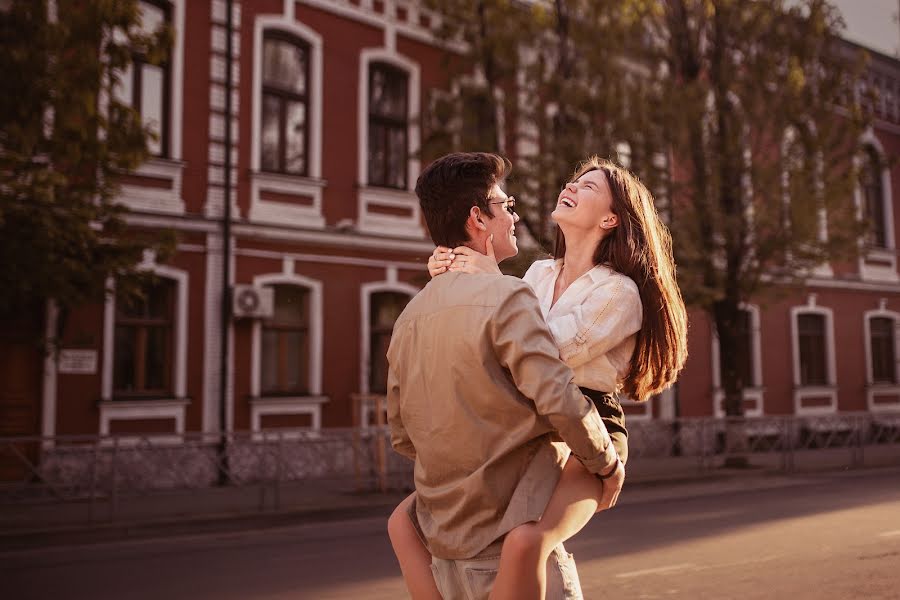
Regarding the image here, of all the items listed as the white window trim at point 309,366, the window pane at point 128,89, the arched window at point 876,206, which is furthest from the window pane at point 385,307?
the arched window at point 876,206

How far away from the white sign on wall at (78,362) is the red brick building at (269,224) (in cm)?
2

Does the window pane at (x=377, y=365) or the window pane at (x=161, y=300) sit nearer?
the window pane at (x=161, y=300)

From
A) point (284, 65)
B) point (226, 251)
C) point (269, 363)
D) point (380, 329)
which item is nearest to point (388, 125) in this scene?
point (284, 65)

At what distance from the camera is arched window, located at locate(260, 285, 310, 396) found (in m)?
16.3

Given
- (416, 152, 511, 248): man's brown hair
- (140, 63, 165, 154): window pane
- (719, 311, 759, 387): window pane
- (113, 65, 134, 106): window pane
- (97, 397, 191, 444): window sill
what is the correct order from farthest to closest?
(719, 311, 759, 387): window pane, (140, 63, 165, 154): window pane, (113, 65, 134, 106): window pane, (97, 397, 191, 444): window sill, (416, 152, 511, 248): man's brown hair

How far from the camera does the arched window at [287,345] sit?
1633cm

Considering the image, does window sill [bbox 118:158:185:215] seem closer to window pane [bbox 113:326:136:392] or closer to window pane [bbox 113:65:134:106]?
window pane [bbox 113:65:134:106]

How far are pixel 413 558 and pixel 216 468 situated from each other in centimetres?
986

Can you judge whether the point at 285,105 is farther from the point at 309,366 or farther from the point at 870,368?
the point at 870,368

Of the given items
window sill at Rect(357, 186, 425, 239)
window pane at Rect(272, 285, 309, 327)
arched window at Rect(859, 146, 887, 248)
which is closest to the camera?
window pane at Rect(272, 285, 309, 327)

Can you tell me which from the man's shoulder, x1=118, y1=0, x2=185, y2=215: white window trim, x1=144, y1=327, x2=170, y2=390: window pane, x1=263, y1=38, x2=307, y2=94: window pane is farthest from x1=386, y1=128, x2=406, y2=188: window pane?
the man's shoulder

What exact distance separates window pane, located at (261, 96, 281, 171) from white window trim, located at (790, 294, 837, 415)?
14416mm

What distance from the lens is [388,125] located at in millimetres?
18266

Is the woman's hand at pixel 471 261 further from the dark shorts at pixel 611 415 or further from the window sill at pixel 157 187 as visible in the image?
the window sill at pixel 157 187
